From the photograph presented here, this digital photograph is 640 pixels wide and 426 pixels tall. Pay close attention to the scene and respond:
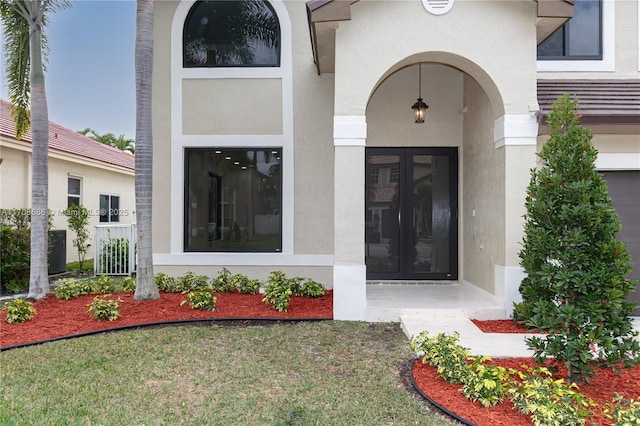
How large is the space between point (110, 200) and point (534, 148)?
15166mm

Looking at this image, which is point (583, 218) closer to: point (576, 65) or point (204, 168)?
point (576, 65)

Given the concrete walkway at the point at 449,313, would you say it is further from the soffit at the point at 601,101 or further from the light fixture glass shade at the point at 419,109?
the light fixture glass shade at the point at 419,109

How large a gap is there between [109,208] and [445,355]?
15.1 m

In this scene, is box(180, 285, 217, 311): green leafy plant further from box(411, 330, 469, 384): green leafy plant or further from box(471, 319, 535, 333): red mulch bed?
box(471, 319, 535, 333): red mulch bed

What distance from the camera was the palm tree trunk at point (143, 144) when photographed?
689cm

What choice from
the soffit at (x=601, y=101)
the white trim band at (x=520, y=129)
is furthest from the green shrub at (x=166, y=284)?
the soffit at (x=601, y=101)

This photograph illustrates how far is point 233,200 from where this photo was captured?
28.0 feet

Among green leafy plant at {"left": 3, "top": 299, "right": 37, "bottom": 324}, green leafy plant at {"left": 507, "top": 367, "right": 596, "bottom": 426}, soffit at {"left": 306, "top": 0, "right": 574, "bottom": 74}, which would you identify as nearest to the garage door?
soffit at {"left": 306, "top": 0, "right": 574, "bottom": 74}

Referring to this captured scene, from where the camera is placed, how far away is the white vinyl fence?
10844 mm

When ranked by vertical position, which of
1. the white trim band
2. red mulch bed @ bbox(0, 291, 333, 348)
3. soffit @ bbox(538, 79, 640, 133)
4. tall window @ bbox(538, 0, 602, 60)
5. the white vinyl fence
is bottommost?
red mulch bed @ bbox(0, 291, 333, 348)

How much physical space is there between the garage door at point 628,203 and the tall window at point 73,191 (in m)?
14.9

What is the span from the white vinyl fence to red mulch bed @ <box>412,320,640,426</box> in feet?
29.2

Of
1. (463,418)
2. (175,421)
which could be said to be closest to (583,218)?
(463,418)

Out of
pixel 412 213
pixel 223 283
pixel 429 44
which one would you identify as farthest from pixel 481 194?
pixel 223 283
